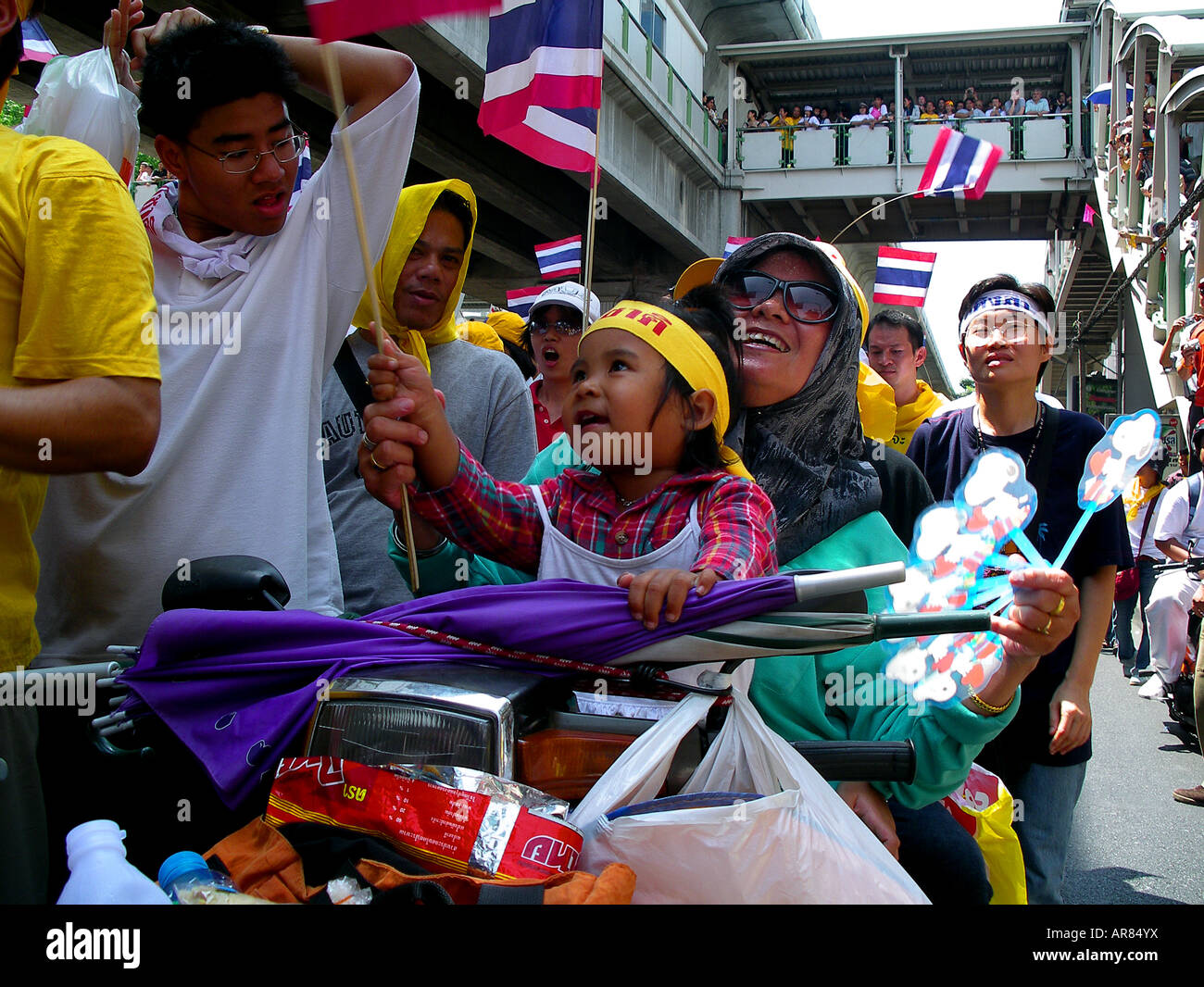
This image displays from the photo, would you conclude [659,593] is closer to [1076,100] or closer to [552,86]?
[552,86]

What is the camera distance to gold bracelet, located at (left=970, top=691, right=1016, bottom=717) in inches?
68.3

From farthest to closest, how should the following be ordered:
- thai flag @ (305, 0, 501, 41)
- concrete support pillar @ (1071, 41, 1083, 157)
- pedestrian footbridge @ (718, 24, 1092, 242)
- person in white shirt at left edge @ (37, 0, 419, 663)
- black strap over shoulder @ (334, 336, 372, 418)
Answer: pedestrian footbridge @ (718, 24, 1092, 242), concrete support pillar @ (1071, 41, 1083, 157), black strap over shoulder @ (334, 336, 372, 418), person in white shirt at left edge @ (37, 0, 419, 663), thai flag @ (305, 0, 501, 41)

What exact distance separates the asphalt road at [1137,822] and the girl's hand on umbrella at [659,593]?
334 cm

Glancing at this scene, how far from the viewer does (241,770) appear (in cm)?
136

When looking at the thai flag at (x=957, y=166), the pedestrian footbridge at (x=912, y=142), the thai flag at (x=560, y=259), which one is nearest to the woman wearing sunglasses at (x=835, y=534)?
the thai flag at (x=560, y=259)

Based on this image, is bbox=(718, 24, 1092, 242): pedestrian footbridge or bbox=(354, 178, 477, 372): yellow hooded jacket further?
bbox=(718, 24, 1092, 242): pedestrian footbridge

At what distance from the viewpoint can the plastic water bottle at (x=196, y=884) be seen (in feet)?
3.72

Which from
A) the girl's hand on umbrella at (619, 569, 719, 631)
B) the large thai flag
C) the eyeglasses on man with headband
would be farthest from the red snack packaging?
the eyeglasses on man with headband

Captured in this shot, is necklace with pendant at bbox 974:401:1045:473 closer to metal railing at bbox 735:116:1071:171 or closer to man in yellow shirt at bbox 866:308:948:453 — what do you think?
man in yellow shirt at bbox 866:308:948:453

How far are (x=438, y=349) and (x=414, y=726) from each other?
2.02 m

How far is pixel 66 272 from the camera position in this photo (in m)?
1.54

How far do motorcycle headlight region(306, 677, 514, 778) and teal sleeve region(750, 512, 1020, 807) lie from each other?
76cm

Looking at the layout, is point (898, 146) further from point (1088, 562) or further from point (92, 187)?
point (92, 187)

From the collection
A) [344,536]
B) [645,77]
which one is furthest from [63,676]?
[645,77]
